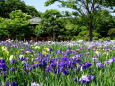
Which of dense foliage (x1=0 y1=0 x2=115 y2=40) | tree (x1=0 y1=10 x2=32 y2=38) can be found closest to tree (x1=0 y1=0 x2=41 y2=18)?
dense foliage (x1=0 y1=0 x2=115 y2=40)

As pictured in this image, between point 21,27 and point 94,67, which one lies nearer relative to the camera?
point 94,67

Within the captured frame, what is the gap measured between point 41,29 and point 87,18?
34.3 ft

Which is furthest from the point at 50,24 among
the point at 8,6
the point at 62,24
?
the point at 8,6

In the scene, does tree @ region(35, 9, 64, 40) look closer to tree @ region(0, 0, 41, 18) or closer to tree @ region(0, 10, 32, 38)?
tree @ region(0, 10, 32, 38)

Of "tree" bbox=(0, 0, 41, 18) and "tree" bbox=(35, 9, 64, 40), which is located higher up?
"tree" bbox=(0, 0, 41, 18)

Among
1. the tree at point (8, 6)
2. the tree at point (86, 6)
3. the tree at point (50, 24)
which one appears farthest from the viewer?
the tree at point (8, 6)

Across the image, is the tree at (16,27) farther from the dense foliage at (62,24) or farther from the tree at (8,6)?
the tree at (8,6)

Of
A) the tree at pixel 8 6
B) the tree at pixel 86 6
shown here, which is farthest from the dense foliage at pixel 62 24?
the tree at pixel 8 6

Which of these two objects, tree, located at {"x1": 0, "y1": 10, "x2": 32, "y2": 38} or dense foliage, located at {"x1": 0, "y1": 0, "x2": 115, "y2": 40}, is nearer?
dense foliage, located at {"x1": 0, "y1": 0, "x2": 115, "y2": 40}

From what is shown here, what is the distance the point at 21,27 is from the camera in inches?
1014

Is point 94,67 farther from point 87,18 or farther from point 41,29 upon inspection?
point 41,29

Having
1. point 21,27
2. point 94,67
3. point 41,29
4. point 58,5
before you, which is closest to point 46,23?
point 41,29

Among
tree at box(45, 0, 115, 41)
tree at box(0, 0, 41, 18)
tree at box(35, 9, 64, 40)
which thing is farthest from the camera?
tree at box(0, 0, 41, 18)

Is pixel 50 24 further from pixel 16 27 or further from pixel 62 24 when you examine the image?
pixel 16 27
